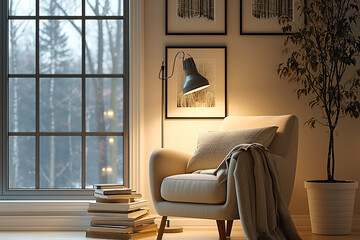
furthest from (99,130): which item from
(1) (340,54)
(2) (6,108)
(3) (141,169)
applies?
(1) (340,54)

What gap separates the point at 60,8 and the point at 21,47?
0.46 metres

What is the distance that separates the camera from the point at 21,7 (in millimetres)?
4652

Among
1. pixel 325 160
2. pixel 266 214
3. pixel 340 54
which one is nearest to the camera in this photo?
Result: pixel 266 214

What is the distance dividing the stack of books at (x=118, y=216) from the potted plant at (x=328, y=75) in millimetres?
1240

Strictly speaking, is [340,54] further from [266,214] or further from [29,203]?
[29,203]

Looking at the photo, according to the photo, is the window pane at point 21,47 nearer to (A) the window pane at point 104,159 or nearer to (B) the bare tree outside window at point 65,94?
(B) the bare tree outside window at point 65,94

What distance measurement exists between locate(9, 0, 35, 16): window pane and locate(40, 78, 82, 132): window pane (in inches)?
22.7

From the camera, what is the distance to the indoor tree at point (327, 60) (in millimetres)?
4129

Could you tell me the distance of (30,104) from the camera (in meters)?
4.62

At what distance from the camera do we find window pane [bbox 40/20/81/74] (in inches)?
183

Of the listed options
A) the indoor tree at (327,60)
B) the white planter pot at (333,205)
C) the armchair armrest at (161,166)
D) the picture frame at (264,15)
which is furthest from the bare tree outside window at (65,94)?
the white planter pot at (333,205)

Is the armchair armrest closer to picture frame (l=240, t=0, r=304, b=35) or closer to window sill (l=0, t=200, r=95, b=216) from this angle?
window sill (l=0, t=200, r=95, b=216)

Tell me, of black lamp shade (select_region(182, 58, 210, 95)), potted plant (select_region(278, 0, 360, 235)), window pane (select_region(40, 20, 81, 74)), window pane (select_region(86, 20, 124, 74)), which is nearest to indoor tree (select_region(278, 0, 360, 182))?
potted plant (select_region(278, 0, 360, 235))

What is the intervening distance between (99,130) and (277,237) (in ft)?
6.13
